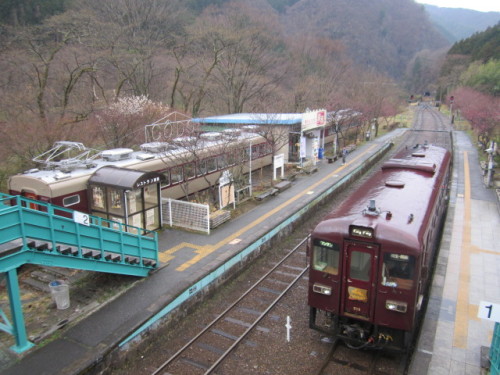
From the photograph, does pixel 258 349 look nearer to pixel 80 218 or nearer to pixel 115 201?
pixel 80 218

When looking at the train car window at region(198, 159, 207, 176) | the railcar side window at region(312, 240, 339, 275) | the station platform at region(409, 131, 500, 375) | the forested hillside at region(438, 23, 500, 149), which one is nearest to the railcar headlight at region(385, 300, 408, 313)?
the railcar side window at region(312, 240, 339, 275)

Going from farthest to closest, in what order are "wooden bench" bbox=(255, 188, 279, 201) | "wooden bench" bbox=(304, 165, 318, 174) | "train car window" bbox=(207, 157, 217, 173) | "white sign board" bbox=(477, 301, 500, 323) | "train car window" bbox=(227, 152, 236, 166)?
"wooden bench" bbox=(304, 165, 318, 174) < "train car window" bbox=(207, 157, 217, 173) < "train car window" bbox=(227, 152, 236, 166) < "wooden bench" bbox=(255, 188, 279, 201) < "white sign board" bbox=(477, 301, 500, 323)

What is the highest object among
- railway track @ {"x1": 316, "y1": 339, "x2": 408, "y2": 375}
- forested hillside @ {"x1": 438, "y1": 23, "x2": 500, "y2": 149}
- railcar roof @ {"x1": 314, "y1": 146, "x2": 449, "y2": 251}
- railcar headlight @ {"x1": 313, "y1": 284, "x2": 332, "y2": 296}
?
forested hillside @ {"x1": 438, "y1": 23, "x2": 500, "y2": 149}

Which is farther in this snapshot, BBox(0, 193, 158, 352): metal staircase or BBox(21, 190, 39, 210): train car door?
BBox(21, 190, 39, 210): train car door

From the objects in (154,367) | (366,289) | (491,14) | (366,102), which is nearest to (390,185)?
(366,289)

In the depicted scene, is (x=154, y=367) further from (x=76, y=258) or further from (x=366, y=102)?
(x=366, y=102)

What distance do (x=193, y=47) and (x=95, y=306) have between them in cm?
3250

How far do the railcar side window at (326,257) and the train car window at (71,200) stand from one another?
8.90 m

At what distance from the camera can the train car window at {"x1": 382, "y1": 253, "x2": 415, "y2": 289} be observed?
714 centimetres

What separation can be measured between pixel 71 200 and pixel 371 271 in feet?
33.4

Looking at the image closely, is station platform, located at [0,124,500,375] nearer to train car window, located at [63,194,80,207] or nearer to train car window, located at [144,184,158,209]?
train car window, located at [144,184,158,209]

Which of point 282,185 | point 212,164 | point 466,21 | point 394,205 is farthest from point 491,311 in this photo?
point 466,21

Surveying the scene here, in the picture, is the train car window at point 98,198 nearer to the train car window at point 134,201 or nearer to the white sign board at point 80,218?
the train car window at point 134,201

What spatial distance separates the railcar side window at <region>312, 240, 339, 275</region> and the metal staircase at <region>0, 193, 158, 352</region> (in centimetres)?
546
